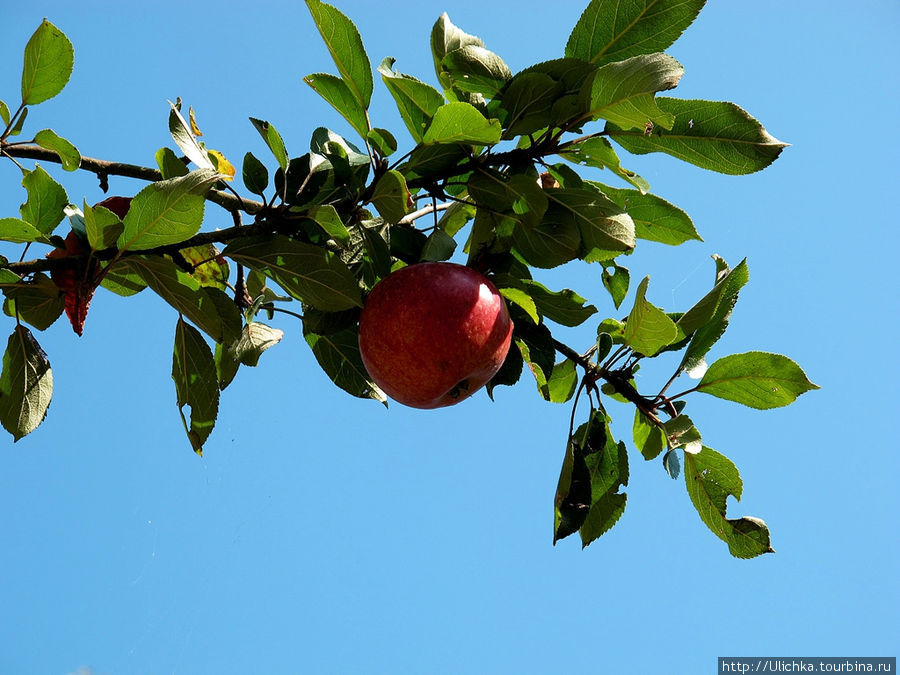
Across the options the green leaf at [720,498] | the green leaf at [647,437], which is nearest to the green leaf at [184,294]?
the green leaf at [647,437]

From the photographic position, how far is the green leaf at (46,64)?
1488mm

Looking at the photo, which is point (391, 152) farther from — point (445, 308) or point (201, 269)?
point (201, 269)

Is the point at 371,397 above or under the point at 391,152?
under

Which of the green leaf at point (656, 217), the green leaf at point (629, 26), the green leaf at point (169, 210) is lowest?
the green leaf at point (169, 210)

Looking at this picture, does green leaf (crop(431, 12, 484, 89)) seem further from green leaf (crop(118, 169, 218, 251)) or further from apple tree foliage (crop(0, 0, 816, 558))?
green leaf (crop(118, 169, 218, 251))

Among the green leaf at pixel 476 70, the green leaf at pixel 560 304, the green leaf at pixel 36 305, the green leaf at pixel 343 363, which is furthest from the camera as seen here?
the green leaf at pixel 343 363

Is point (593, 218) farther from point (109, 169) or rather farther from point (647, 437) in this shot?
point (109, 169)

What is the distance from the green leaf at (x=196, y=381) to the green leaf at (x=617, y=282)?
0.79 meters

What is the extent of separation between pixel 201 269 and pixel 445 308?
643 millimetres

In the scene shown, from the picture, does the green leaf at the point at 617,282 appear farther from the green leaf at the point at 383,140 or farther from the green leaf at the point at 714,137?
the green leaf at the point at 383,140

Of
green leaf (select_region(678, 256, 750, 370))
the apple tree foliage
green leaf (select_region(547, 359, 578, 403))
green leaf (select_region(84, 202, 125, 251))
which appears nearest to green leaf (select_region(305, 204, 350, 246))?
the apple tree foliage

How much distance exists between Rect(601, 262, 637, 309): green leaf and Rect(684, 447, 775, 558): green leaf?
345 mm

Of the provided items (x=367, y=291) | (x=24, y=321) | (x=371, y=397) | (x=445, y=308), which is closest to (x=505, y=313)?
(x=445, y=308)

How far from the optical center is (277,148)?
1.25m
